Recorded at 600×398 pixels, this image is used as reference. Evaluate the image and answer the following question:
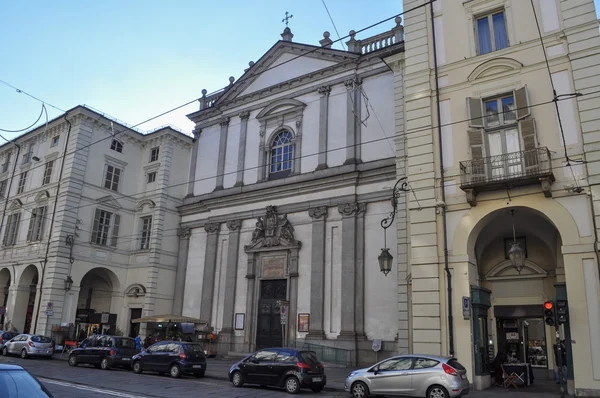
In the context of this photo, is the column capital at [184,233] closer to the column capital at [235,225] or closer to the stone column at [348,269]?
the column capital at [235,225]

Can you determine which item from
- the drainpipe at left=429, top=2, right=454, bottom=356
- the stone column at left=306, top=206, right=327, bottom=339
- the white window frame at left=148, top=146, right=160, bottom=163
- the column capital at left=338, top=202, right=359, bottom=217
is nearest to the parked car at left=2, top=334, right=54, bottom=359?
the stone column at left=306, top=206, right=327, bottom=339

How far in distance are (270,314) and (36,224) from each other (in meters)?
16.8

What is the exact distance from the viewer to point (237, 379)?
51.3 ft

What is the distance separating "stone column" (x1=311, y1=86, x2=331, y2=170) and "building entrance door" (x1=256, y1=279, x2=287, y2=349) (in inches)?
279

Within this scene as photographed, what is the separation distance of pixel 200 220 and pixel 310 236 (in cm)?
930

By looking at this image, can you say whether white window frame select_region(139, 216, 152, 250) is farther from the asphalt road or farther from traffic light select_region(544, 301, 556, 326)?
traffic light select_region(544, 301, 556, 326)

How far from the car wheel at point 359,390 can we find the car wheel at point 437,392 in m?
1.83

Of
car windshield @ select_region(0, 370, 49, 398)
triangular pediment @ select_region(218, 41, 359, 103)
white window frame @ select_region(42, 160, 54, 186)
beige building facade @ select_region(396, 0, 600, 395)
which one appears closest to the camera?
car windshield @ select_region(0, 370, 49, 398)

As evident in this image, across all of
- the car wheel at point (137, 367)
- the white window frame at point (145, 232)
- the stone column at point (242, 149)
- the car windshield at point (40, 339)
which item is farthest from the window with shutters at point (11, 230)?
the car wheel at point (137, 367)

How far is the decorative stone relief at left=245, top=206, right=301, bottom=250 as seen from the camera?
89.1 feet

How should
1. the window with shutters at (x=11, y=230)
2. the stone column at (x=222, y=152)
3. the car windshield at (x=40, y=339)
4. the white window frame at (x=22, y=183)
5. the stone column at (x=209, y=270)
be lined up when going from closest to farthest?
the car windshield at (x=40, y=339), the stone column at (x=209, y=270), the stone column at (x=222, y=152), the window with shutters at (x=11, y=230), the white window frame at (x=22, y=183)

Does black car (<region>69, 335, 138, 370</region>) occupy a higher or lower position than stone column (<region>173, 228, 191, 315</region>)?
lower

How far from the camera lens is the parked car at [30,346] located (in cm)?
2408

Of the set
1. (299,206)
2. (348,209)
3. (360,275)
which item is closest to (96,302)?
(299,206)
